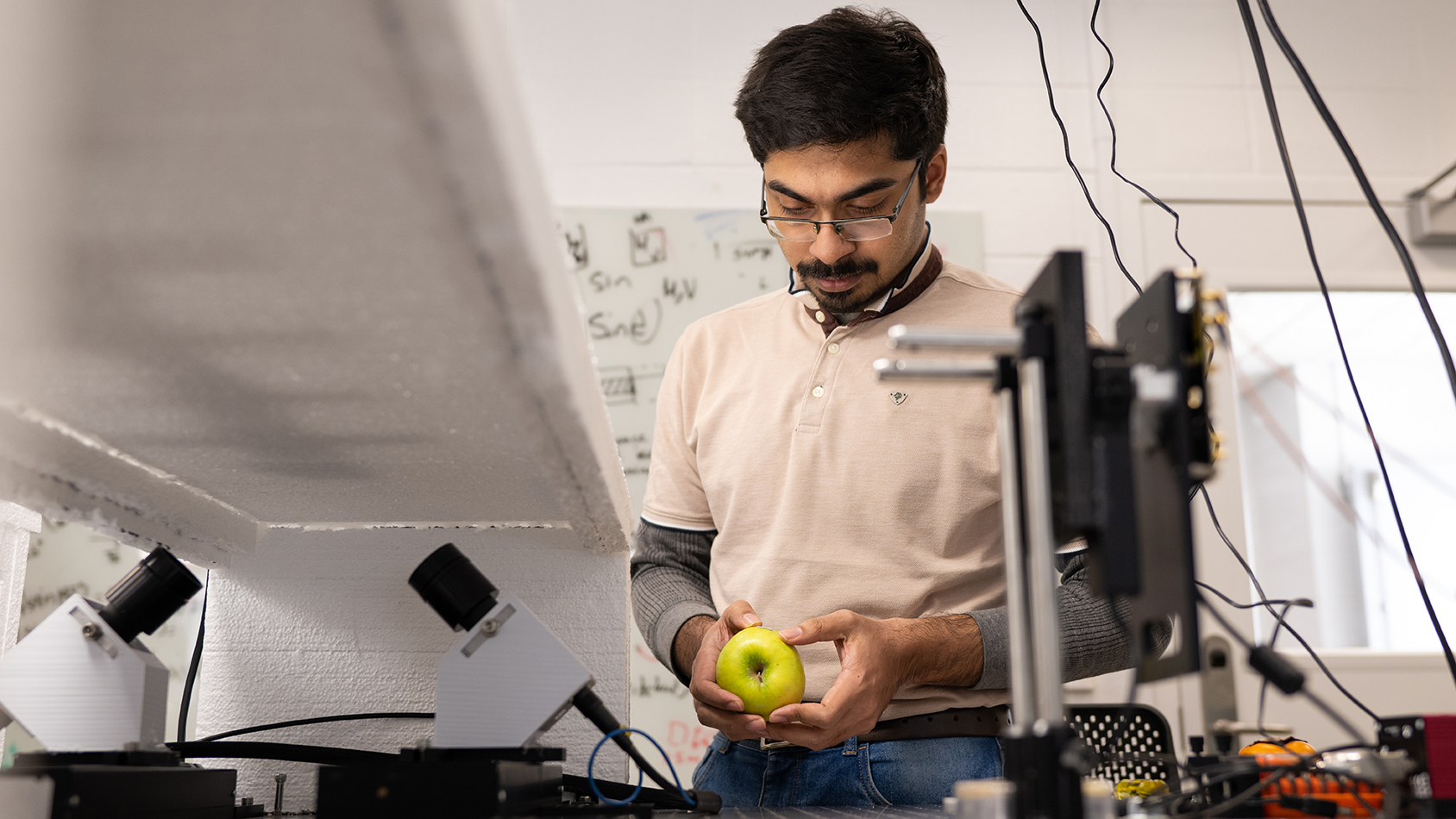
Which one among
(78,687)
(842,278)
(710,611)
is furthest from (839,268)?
(78,687)

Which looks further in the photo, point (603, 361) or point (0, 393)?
point (603, 361)

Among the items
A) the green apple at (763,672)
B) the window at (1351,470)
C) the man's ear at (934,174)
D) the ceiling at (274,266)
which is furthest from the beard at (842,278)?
the window at (1351,470)

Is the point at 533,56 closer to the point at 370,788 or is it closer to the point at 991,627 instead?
the point at 991,627

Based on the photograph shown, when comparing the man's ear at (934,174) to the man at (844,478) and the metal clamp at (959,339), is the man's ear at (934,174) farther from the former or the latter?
the metal clamp at (959,339)

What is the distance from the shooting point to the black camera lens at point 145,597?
0.73 meters

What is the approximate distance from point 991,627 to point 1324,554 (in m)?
1.76

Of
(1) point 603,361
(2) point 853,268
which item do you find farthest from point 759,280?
(2) point 853,268

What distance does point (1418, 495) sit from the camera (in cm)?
252

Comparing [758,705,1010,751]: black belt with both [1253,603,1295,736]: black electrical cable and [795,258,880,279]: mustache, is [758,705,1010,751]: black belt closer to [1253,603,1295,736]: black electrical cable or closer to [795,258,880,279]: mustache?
[1253,603,1295,736]: black electrical cable

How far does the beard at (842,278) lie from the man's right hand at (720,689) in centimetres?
43

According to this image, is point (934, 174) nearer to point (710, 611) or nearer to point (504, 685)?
point (710, 611)

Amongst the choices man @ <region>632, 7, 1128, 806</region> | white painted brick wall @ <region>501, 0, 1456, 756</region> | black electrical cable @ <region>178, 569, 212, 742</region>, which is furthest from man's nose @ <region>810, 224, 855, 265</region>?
white painted brick wall @ <region>501, 0, 1456, 756</region>

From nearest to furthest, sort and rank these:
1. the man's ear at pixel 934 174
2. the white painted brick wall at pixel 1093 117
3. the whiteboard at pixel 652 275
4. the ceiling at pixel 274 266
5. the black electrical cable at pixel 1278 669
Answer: the ceiling at pixel 274 266, the black electrical cable at pixel 1278 669, the man's ear at pixel 934 174, the whiteboard at pixel 652 275, the white painted brick wall at pixel 1093 117

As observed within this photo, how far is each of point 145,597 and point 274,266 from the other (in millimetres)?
418
